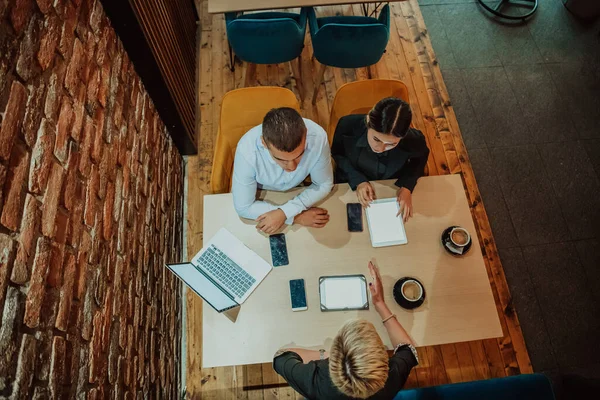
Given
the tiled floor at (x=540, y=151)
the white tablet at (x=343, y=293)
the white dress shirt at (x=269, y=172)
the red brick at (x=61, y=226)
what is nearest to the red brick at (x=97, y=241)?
the red brick at (x=61, y=226)

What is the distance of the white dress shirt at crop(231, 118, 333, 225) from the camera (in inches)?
81.6

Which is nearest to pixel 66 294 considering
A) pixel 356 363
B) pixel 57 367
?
pixel 57 367

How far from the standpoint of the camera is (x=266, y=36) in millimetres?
3027

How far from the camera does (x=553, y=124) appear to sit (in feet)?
12.1

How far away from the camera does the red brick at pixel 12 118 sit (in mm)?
1160

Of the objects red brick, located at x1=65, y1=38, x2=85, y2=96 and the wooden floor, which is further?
the wooden floor

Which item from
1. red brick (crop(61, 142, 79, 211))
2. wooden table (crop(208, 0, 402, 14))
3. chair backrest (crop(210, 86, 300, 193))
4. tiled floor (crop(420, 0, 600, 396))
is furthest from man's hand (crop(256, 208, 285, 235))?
tiled floor (crop(420, 0, 600, 396))

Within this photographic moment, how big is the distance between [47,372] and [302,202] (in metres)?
1.28

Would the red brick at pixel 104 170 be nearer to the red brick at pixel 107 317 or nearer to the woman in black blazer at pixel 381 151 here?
the red brick at pixel 107 317

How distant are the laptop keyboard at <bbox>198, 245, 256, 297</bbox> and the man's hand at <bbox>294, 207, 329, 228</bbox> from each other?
38cm

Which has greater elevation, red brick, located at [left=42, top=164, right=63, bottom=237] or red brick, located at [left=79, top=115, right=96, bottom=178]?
red brick, located at [left=79, top=115, right=96, bottom=178]

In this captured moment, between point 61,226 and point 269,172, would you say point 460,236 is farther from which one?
point 61,226

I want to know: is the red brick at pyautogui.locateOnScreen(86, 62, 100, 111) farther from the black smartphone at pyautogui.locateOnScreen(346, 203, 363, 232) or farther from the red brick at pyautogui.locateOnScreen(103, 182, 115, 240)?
the black smartphone at pyautogui.locateOnScreen(346, 203, 363, 232)

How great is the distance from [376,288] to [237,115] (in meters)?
1.31
